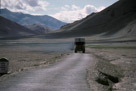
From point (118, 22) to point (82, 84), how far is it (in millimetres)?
189257

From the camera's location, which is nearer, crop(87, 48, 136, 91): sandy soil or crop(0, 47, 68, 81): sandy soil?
crop(87, 48, 136, 91): sandy soil

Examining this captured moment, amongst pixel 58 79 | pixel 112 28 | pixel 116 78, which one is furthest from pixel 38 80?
pixel 112 28

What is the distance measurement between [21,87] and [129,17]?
192 m

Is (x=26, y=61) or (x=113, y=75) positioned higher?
(x=113, y=75)

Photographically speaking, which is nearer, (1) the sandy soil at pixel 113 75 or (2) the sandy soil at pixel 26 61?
(1) the sandy soil at pixel 113 75

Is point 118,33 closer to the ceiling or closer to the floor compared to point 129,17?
closer to the floor

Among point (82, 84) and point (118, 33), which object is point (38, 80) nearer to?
point (82, 84)

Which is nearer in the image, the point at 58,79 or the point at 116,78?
the point at 58,79

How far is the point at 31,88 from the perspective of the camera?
11.5 metres

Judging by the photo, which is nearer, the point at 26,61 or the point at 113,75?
the point at 113,75

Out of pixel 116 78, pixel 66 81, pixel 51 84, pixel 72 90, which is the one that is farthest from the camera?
pixel 116 78

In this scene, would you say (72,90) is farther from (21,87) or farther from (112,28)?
(112,28)

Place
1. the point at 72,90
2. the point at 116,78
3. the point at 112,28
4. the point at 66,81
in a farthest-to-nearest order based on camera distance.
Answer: the point at 112,28
the point at 116,78
the point at 66,81
the point at 72,90

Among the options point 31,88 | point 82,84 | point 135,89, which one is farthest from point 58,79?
point 135,89
